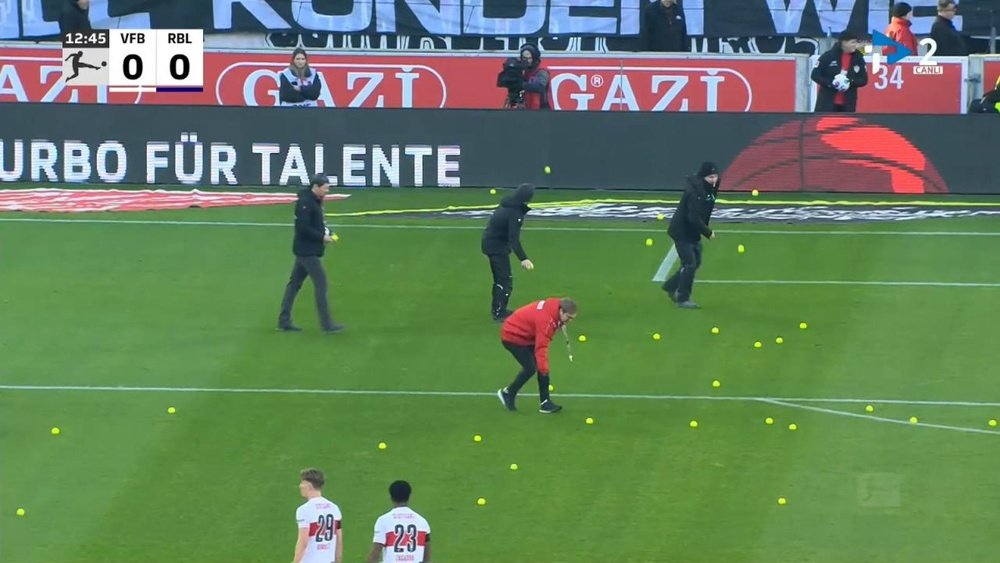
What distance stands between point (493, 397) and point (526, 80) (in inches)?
532

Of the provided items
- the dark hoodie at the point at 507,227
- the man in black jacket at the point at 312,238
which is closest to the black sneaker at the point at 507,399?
the dark hoodie at the point at 507,227

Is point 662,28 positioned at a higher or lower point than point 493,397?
higher

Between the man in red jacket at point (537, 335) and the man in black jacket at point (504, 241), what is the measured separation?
3.34 metres

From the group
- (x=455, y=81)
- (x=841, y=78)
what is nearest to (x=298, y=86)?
(x=455, y=81)

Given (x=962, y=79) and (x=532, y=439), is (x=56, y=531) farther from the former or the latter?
(x=962, y=79)

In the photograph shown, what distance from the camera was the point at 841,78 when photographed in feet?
109

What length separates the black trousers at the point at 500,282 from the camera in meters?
25.0

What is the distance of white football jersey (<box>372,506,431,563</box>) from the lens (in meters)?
14.6

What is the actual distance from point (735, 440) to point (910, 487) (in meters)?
2.03

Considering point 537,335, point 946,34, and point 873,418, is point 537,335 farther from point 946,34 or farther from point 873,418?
point 946,34

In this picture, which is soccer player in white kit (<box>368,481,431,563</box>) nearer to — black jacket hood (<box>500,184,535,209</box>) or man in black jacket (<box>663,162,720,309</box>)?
black jacket hood (<box>500,184,535,209</box>)

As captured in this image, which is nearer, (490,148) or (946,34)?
(490,148)

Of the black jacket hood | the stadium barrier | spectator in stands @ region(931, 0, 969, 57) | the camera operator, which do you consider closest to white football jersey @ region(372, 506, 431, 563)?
the black jacket hood

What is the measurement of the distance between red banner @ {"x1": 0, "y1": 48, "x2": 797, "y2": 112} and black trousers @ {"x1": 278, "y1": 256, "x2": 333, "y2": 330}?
12022 millimetres
